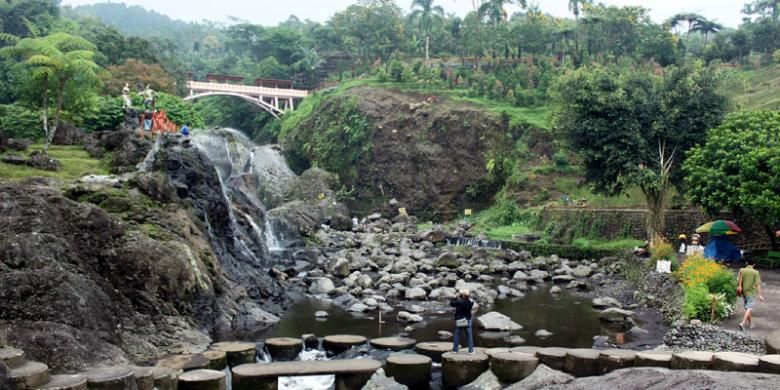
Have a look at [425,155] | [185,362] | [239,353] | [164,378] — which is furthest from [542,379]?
[425,155]

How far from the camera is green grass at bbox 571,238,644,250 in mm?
34591

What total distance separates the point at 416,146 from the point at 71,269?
4301 centimetres

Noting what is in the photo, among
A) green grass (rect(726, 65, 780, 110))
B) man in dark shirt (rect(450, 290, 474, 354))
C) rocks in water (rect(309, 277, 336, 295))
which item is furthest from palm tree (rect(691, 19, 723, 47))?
man in dark shirt (rect(450, 290, 474, 354))

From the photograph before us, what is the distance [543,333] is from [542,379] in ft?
24.4

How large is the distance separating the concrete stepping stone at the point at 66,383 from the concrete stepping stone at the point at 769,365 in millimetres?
11952

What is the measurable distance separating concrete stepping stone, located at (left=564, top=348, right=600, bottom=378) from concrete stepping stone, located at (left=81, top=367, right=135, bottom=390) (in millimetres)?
8450

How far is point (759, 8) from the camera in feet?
259

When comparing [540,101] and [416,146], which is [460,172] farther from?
[540,101]

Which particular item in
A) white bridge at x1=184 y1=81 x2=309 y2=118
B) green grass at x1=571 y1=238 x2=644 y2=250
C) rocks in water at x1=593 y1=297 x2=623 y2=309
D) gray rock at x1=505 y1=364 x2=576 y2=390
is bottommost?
green grass at x1=571 y1=238 x2=644 y2=250

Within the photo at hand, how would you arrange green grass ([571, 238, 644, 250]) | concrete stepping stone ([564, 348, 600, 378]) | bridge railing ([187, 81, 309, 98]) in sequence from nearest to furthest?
concrete stepping stone ([564, 348, 600, 378]) < green grass ([571, 238, 644, 250]) < bridge railing ([187, 81, 309, 98])

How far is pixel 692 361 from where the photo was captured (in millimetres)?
12219

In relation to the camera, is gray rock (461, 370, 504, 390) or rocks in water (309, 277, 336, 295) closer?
gray rock (461, 370, 504, 390)

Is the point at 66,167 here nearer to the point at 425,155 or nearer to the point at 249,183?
the point at 249,183

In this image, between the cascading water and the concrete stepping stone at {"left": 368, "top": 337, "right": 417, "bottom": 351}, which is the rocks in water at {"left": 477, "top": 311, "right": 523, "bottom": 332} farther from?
the cascading water
